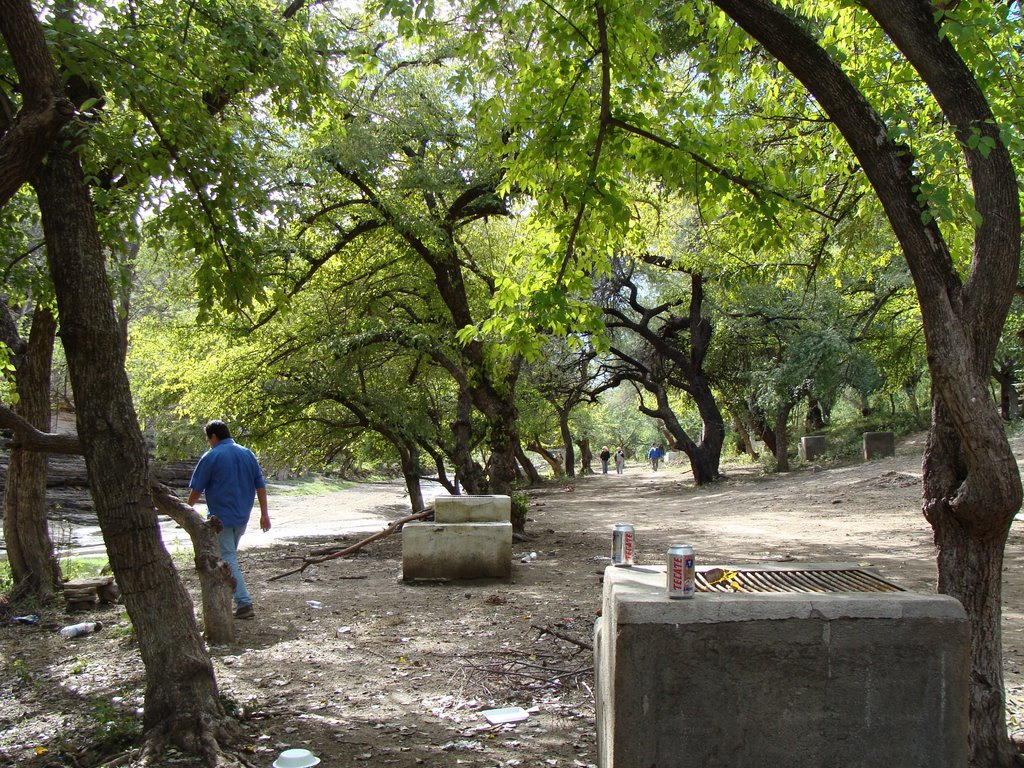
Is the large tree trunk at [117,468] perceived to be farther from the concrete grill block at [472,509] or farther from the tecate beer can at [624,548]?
the concrete grill block at [472,509]

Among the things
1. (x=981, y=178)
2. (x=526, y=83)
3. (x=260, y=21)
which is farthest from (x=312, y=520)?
(x=981, y=178)

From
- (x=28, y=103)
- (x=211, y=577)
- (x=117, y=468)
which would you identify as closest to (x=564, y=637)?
(x=211, y=577)

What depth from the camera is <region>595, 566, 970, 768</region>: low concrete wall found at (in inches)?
118

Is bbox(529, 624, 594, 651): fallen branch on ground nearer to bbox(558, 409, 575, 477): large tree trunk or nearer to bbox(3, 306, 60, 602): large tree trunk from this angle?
bbox(3, 306, 60, 602): large tree trunk

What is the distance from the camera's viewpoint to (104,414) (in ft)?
13.4

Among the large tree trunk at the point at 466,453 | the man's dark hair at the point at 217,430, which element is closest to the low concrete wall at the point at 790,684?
the man's dark hair at the point at 217,430

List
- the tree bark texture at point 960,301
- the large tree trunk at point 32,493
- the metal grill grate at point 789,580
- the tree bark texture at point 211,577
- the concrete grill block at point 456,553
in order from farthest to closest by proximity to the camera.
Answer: the concrete grill block at point 456,553, the large tree trunk at point 32,493, the tree bark texture at point 211,577, the tree bark texture at point 960,301, the metal grill grate at point 789,580

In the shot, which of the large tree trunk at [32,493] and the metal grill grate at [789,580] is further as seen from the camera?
the large tree trunk at [32,493]

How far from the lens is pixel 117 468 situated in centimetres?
409

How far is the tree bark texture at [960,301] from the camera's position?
144 inches

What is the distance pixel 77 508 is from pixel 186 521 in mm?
19013

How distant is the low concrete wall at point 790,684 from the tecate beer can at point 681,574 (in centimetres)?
7

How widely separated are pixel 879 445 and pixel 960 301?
2040cm

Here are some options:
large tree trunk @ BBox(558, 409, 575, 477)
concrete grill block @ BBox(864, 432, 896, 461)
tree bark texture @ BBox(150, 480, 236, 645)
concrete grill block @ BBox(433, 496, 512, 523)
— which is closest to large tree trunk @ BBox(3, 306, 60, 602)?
tree bark texture @ BBox(150, 480, 236, 645)
